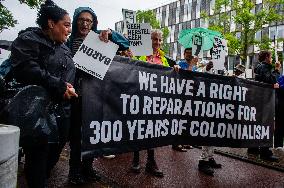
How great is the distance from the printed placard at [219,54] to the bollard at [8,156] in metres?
5.76

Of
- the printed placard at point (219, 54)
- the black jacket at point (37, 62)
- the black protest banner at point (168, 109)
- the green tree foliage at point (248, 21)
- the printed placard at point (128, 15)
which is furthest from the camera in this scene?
the green tree foliage at point (248, 21)

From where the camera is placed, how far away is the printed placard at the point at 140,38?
19.8 feet

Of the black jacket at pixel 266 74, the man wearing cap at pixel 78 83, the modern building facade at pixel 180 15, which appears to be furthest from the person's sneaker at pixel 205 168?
the modern building facade at pixel 180 15

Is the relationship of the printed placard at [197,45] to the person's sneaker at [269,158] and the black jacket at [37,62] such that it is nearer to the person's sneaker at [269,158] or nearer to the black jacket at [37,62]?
the person's sneaker at [269,158]

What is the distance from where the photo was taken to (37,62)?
3213 millimetres

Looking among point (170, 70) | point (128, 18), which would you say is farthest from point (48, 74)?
point (128, 18)

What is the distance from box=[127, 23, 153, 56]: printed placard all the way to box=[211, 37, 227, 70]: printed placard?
1.66 m

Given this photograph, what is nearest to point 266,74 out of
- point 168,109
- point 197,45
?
point 197,45

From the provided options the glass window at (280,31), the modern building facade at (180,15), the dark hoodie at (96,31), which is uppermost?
the modern building facade at (180,15)

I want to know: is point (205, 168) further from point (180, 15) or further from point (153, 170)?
point (180, 15)

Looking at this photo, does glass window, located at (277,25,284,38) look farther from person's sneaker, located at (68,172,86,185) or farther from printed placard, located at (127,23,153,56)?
person's sneaker, located at (68,172,86,185)

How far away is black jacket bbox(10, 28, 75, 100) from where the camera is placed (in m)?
3.12

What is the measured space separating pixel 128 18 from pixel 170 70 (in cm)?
348

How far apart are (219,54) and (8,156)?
6.05 metres
